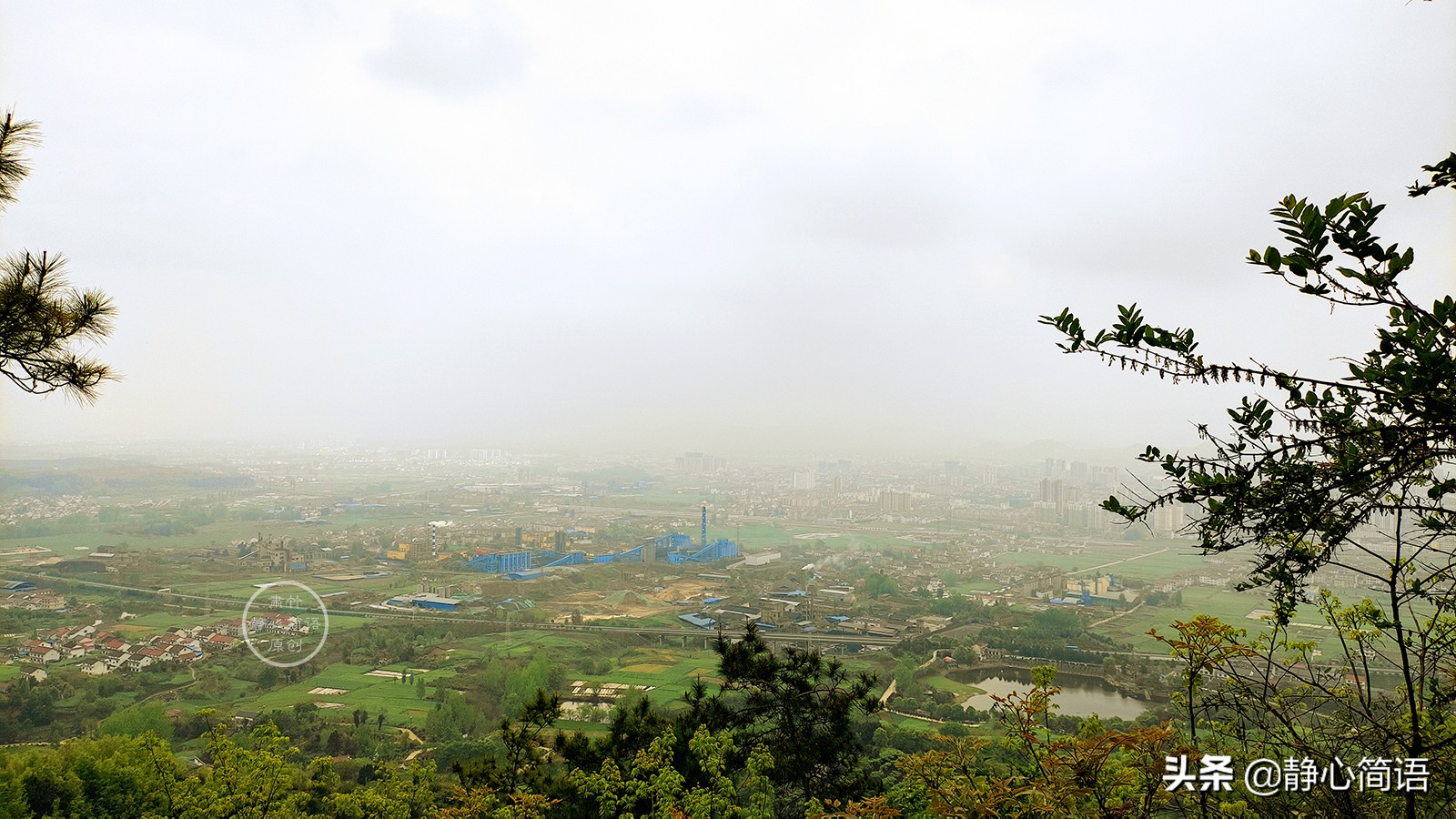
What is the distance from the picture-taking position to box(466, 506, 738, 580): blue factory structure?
72.6ft

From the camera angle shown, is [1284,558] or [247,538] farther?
[247,538]

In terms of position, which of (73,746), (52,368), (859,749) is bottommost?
(73,746)

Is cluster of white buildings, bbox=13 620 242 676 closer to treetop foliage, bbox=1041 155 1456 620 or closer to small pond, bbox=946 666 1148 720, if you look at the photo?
small pond, bbox=946 666 1148 720

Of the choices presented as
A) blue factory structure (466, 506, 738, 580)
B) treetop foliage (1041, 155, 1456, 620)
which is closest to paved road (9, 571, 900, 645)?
blue factory structure (466, 506, 738, 580)

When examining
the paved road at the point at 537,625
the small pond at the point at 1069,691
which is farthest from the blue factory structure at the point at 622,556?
the small pond at the point at 1069,691

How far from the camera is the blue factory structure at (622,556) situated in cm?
2212

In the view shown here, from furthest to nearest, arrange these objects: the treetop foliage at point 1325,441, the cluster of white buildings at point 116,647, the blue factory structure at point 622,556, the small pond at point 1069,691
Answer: the blue factory structure at point 622,556
the cluster of white buildings at point 116,647
the small pond at point 1069,691
the treetop foliage at point 1325,441

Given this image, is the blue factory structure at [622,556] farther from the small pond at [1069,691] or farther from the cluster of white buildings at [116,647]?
the small pond at [1069,691]

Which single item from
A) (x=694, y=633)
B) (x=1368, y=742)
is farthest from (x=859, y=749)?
(x=694, y=633)

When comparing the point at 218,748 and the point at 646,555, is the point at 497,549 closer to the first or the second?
the point at 646,555

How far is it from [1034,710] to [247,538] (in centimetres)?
2608

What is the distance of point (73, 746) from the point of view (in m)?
6.75

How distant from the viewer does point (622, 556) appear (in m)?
24.1

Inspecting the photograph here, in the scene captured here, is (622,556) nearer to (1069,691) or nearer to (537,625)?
(537,625)
